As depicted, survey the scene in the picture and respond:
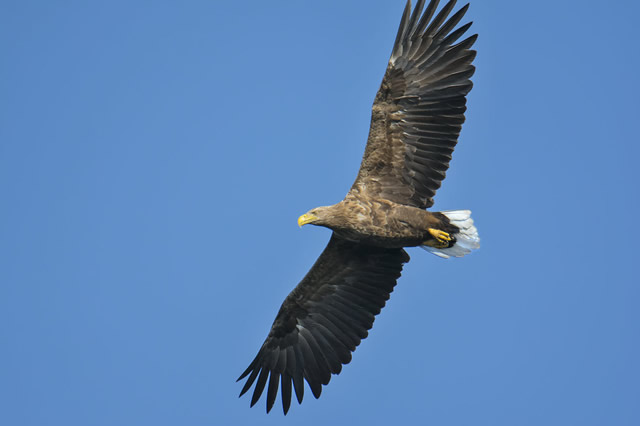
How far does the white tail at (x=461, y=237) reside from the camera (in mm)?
12008

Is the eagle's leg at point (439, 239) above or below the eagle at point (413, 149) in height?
below

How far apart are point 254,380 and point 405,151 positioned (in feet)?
13.5

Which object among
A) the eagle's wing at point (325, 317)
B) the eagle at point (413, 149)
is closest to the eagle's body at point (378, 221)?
the eagle at point (413, 149)

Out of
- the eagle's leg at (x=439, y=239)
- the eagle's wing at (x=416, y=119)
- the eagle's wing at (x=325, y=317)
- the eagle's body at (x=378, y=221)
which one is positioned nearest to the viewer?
the eagle's body at (x=378, y=221)

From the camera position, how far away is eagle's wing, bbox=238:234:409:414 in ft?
41.6

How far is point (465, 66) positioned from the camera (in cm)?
1180

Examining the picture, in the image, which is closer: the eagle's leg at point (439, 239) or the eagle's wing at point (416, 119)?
the eagle's leg at point (439, 239)

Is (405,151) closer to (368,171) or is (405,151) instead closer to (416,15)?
(368,171)

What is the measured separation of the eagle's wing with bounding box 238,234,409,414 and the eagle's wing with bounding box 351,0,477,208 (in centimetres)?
105

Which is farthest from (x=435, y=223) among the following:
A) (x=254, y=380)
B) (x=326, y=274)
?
(x=254, y=380)

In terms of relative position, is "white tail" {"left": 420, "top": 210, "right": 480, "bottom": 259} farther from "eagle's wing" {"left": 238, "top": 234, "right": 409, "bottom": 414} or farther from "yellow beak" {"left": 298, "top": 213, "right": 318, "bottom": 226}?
"yellow beak" {"left": 298, "top": 213, "right": 318, "bottom": 226}

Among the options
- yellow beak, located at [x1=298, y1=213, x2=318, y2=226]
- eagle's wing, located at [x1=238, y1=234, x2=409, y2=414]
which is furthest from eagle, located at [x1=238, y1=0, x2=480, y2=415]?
eagle's wing, located at [x1=238, y1=234, x2=409, y2=414]

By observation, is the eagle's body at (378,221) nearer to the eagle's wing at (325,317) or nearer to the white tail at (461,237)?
the white tail at (461,237)

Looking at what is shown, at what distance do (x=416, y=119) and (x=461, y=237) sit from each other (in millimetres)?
1703
